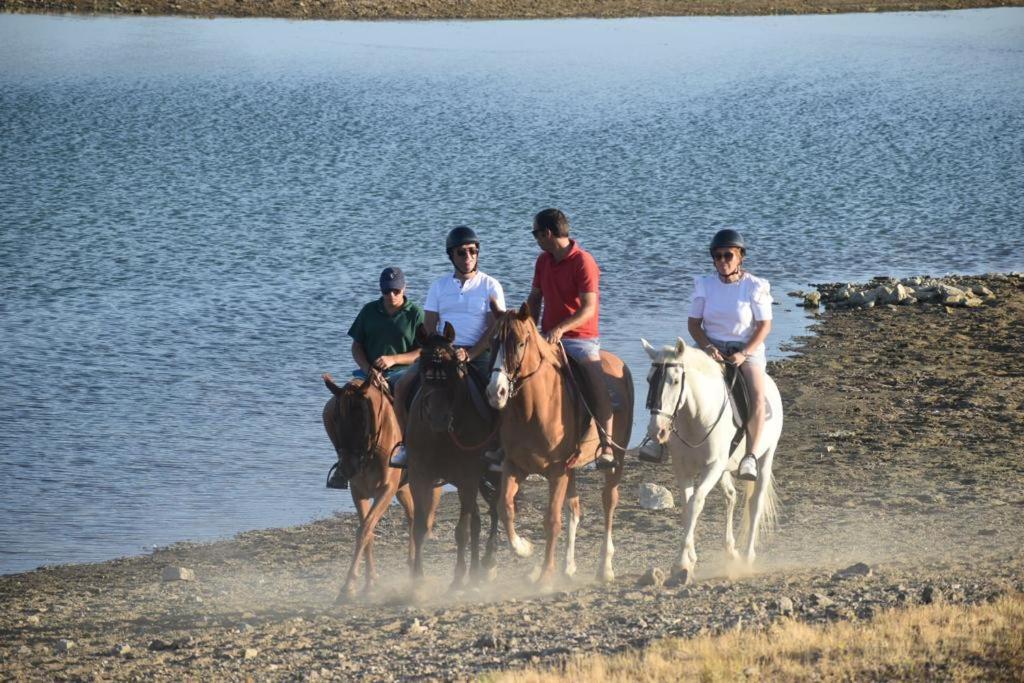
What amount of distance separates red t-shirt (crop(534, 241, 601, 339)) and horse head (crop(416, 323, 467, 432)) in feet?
3.46

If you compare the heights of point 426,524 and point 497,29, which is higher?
point 497,29

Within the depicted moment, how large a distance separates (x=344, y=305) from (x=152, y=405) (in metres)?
7.26

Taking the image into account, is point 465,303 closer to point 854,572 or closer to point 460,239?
point 460,239

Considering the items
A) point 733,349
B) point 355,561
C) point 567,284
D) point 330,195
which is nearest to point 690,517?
point 733,349

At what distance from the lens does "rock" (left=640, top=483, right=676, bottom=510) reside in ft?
52.1

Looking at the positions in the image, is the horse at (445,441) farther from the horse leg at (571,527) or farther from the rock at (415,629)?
the rock at (415,629)

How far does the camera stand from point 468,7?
274ft

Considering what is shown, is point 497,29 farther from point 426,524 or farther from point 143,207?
point 426,524

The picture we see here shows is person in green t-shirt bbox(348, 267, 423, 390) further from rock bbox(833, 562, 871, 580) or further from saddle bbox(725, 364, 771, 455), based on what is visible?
rock bbox(833, 562, 871, 580)

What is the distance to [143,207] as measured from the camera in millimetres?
38281

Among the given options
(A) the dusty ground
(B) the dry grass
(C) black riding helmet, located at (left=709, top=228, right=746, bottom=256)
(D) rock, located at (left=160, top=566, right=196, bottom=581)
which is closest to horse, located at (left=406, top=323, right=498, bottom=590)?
(A) the dusty ground

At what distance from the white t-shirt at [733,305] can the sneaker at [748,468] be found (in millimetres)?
1076

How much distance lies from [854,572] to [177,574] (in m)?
6.43

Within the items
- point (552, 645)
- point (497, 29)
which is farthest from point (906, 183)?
point (497, 29)
